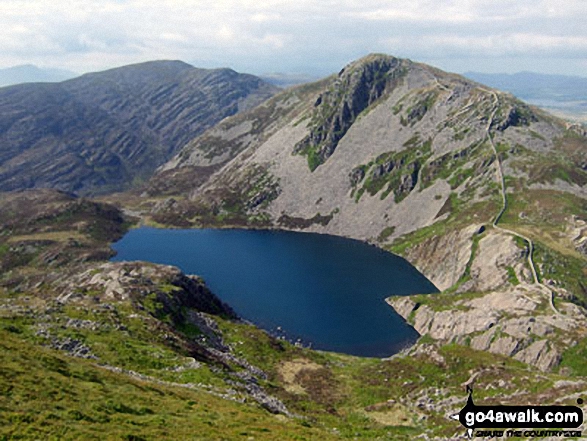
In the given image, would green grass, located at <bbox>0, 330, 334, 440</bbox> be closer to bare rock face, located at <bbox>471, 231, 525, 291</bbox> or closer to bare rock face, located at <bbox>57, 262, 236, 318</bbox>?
bare rock face, located at <bbox>57, 262, 236, 318</bbox>

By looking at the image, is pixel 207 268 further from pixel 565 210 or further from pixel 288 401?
pixel 565 210

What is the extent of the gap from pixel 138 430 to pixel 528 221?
515 feet

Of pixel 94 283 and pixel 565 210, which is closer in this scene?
pixel 94 283

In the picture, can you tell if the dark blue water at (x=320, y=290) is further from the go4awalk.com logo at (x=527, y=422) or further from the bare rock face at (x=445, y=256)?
the go4awalk.com logo at (x=527, y=422)

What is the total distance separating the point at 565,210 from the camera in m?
161

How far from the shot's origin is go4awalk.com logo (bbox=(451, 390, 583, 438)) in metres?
44.5

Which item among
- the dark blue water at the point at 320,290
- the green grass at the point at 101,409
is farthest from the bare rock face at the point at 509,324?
the green grass at the point at 101,409

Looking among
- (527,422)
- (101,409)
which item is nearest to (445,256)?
(527,422)

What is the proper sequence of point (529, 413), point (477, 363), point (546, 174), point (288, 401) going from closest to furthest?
point (529, 413)
point (288, 401)
point (477, 363)
point (546, 174)

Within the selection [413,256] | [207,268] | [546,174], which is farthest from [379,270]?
[546,174]

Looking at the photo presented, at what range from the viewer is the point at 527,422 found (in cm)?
4831

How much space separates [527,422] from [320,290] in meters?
107

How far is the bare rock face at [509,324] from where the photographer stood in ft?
318

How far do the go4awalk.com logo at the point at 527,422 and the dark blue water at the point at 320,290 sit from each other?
59942 mm
